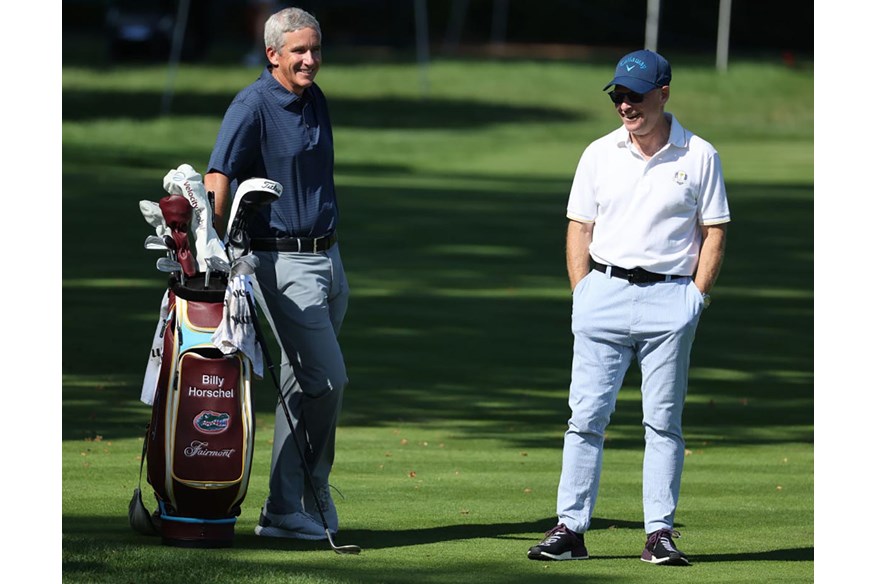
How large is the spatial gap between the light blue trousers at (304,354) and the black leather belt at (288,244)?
0.02 metres

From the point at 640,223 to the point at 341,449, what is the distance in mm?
3623

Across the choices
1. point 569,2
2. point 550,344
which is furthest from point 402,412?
point 569,2

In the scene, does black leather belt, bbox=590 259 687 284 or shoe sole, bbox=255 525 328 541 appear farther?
shoe sole, bbox=255 525 328 541

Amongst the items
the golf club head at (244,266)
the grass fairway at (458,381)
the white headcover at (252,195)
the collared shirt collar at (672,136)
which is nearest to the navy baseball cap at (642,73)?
the collared shirt collar at (672,136)

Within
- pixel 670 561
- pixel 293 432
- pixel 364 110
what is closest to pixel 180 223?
pixel 293 432

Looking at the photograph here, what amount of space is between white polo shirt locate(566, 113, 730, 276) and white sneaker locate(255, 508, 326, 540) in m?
1.60

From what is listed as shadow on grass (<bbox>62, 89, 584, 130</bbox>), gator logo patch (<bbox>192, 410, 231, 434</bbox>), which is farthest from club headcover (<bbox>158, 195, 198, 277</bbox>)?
shadow on grass (<bbox>62, 89, 584, 130</bbox>)

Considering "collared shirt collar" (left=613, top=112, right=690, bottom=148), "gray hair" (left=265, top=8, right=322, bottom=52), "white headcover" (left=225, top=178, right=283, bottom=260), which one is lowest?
"white headcover" (left=225, top=178, right=283, bottom=260)

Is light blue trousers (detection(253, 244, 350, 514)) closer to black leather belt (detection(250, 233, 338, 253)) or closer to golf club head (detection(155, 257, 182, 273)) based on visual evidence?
black leather belt (detection(250, 233, 338, 253))

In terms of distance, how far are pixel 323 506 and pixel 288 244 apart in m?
1.09

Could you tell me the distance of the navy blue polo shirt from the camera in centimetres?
729
